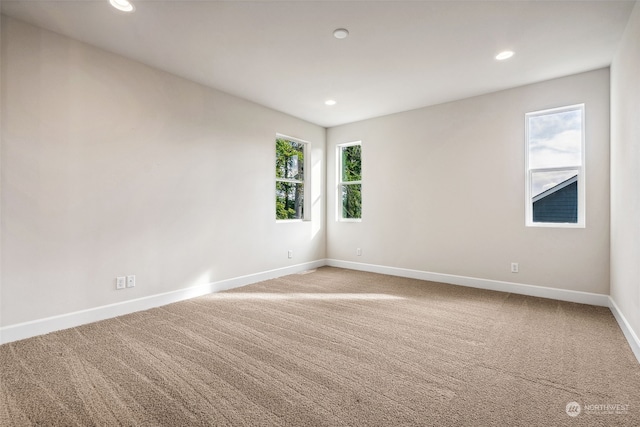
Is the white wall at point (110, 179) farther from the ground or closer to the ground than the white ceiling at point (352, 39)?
Result: closer to the ground

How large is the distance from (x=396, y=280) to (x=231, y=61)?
3.75 metres

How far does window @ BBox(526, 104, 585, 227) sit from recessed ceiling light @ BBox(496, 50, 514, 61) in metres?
1.07

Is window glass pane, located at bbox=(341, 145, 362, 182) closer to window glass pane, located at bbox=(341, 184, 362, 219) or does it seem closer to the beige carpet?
window glass pane, located at bbox=(341, 184, 362, 219)

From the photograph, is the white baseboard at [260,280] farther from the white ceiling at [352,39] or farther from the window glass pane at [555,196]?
the white ceiling at [352,39]

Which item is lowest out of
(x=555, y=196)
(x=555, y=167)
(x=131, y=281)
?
(x=131, y=281)

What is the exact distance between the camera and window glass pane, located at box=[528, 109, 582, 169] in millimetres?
3561

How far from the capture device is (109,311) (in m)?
2.99

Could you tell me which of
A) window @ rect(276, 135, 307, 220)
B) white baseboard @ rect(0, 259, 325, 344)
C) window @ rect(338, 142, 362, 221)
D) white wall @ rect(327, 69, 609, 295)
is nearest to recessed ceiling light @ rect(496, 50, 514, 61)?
white wall @ rect(327, 69, 609, 295)

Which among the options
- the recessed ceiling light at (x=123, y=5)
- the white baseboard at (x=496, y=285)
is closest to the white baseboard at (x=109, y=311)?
the white baseboard at (x=496, y=285)

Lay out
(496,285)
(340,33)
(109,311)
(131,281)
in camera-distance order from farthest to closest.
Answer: (496,285) < (131,281) < (109,311) < (340,33)

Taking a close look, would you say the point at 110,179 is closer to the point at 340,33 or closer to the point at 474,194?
the point at 340,33

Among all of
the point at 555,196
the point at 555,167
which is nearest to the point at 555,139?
the point at 555,167

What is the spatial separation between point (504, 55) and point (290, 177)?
3.44m

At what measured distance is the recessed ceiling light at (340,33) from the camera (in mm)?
2629
